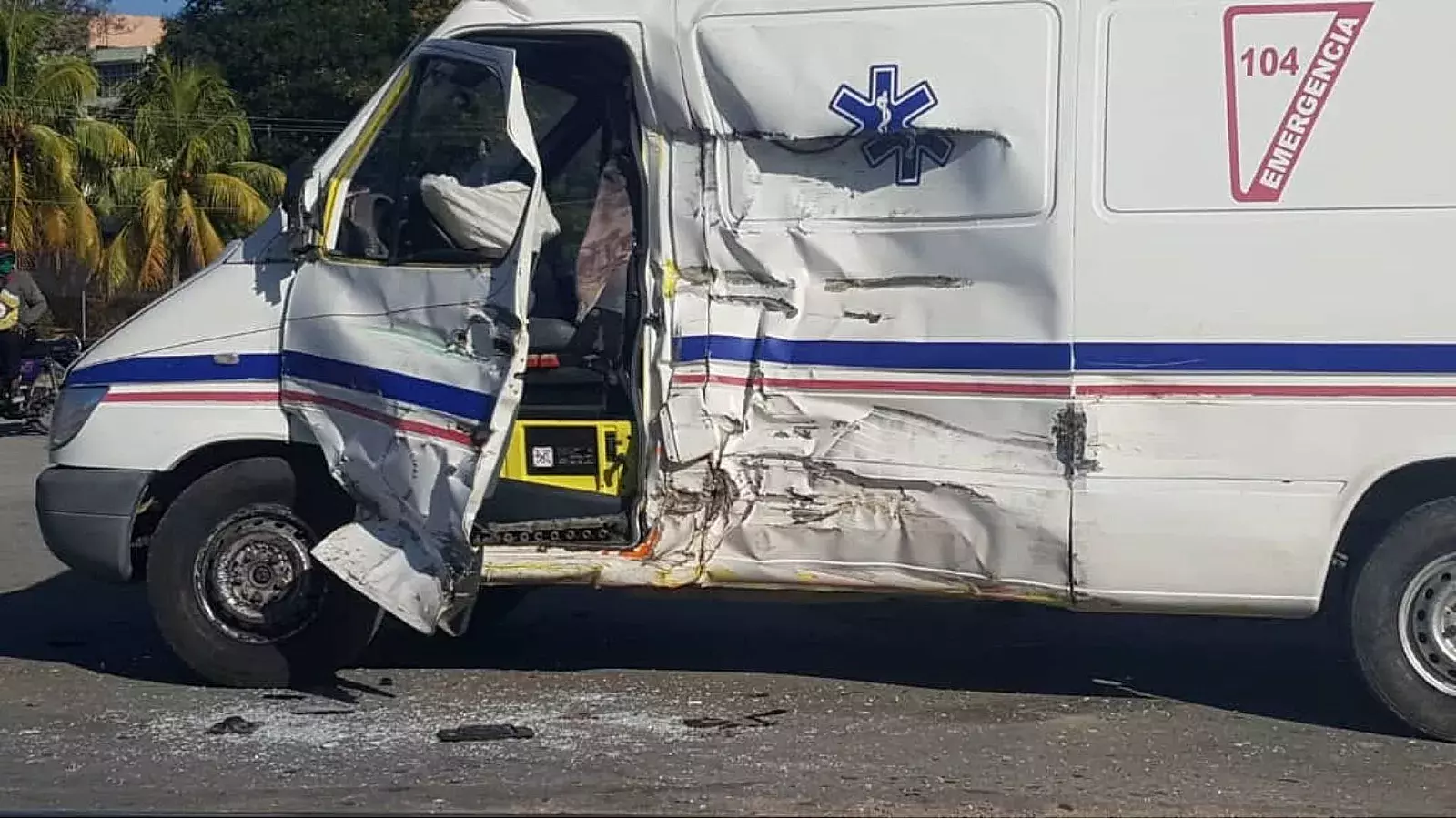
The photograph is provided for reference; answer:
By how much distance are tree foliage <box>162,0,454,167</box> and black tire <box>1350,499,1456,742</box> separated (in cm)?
3272

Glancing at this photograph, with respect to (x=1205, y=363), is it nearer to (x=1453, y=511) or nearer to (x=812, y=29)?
(x=1453, y=511)

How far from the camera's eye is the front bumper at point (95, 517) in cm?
685

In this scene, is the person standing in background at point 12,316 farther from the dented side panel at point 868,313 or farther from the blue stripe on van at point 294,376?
the dented side panel at point 868,313

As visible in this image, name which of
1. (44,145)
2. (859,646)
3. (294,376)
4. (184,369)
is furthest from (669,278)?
(44,145)

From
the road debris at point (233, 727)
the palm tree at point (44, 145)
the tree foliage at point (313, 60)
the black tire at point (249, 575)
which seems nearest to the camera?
the road debris at point (233, 727)

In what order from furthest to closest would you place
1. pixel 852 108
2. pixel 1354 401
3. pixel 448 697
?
pixel 448 697 < pixel 852 108 < pixel 1354 401

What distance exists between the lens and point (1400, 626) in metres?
6.14

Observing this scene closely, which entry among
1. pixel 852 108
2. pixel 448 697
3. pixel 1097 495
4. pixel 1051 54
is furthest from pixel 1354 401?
pixel 448 697

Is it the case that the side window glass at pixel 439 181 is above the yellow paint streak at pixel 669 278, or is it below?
above

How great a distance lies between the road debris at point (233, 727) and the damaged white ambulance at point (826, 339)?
1.36ft

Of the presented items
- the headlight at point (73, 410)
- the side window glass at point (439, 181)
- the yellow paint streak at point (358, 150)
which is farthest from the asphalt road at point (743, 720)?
the yellow paint streak at point (358, 150)

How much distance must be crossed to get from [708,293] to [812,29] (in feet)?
3.41

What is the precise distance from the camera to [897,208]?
250 inches

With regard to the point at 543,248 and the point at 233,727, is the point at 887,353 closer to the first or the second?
the point at 543,248
